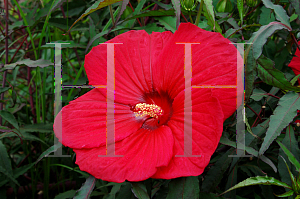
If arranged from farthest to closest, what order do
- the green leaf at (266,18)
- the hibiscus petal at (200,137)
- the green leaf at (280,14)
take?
the green leaf at (266,18) < the green leaf at (280,14) < the hibiscus petal at (200,137)

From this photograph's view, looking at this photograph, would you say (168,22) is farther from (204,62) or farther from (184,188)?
(184,188)

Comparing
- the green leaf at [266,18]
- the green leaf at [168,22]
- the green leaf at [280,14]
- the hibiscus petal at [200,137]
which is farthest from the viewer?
the green leaf at [266,18]

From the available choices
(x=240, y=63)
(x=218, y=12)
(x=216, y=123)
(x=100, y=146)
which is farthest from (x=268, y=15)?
(x=100, y=146)

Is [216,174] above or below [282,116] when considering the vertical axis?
below

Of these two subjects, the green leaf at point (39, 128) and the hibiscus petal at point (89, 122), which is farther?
the green leaf at point (39, 128)

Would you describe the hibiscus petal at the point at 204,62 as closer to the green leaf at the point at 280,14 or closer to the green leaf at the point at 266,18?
the green leaf at the point at 280,14

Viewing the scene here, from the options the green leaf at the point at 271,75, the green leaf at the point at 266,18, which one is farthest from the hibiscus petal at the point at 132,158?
the green leaf at the point at 266,18

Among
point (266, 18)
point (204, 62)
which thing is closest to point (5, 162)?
point (204, 62)

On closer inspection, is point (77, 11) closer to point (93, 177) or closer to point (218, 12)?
point (218, 12)
